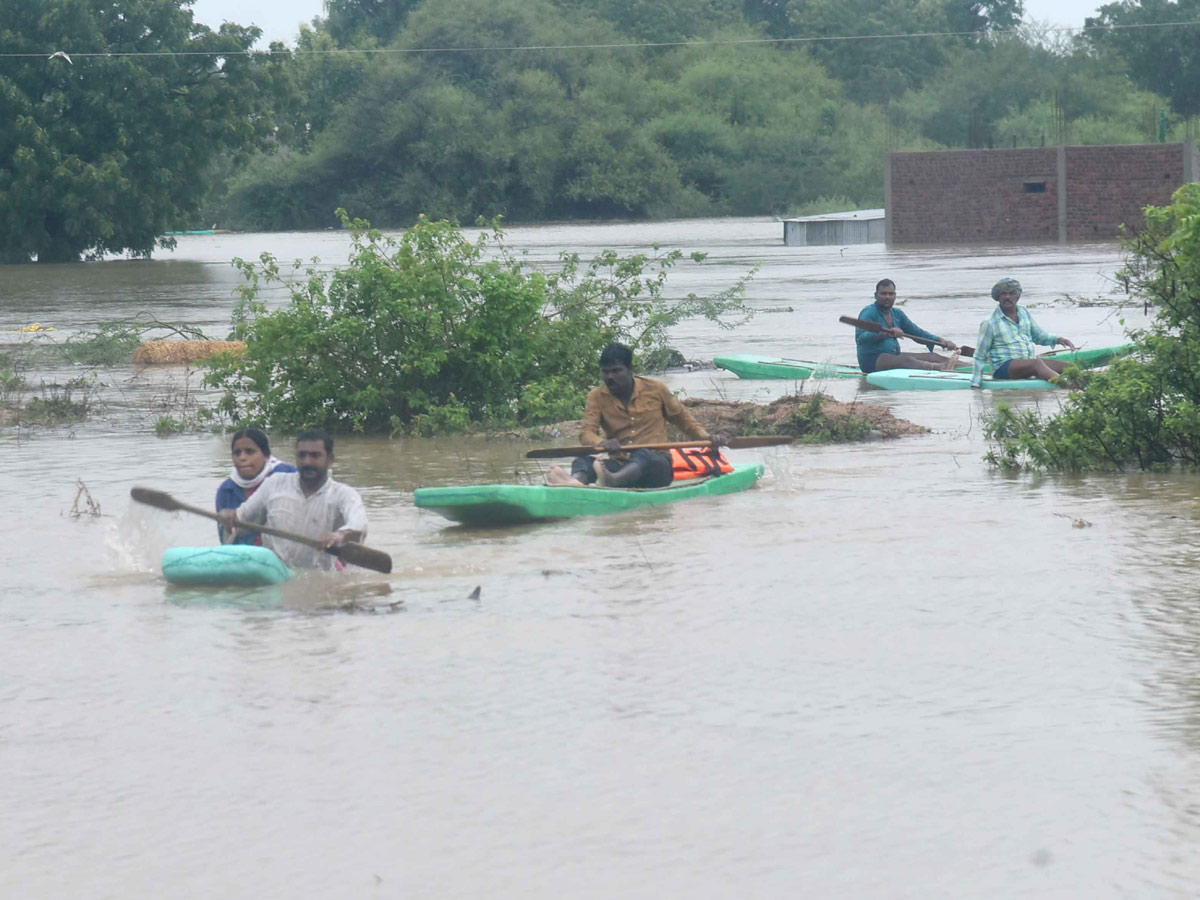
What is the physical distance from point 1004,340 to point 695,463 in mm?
6161

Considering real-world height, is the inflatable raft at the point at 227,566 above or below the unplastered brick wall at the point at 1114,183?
below

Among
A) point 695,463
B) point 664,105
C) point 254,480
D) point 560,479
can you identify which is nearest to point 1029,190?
point 695,463

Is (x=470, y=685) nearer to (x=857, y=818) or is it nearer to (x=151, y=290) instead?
(x=857, y=818)

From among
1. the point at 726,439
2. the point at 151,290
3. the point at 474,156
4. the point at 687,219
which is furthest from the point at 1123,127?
the point at 726,439

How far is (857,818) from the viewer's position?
5258 mm

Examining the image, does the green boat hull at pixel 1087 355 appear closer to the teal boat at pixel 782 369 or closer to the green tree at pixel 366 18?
the teal boat at pixel 782 369

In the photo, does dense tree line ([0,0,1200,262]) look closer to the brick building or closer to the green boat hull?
the brick building

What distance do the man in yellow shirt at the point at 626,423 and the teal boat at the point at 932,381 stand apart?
20.3 feet

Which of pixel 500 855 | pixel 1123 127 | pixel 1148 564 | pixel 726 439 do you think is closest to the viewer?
pixel 500 855

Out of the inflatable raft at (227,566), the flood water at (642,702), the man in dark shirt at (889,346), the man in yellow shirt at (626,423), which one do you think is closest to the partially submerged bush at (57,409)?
the flood water at (642,702)

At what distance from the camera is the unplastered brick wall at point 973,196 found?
162ft

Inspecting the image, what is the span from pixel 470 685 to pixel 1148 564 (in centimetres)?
379

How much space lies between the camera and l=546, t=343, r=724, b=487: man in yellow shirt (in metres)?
10.8

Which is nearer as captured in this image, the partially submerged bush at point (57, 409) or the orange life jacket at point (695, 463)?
the orange life jacket at point (695, 463)
